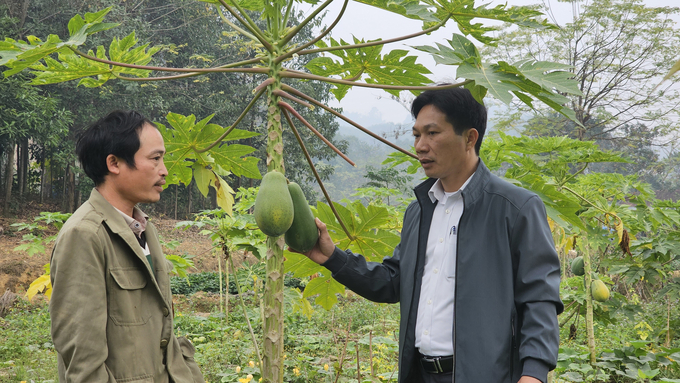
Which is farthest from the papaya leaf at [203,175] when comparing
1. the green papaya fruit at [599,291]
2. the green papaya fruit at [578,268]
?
the green papaya fruit at [578,268]

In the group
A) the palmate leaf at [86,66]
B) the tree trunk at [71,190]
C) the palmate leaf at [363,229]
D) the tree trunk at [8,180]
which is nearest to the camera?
the palmate leaf at [86,66]

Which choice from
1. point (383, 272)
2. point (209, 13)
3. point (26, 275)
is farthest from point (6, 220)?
point (383, 272)

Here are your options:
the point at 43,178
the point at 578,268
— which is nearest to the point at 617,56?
the point at 578,268

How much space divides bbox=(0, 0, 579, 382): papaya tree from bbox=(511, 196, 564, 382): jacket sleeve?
0.37 meters

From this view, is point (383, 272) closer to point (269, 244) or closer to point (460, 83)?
point (269, 244)

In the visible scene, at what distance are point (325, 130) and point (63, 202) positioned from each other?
34.1ft

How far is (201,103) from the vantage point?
18.7m

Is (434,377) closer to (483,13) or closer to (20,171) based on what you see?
(483,13)

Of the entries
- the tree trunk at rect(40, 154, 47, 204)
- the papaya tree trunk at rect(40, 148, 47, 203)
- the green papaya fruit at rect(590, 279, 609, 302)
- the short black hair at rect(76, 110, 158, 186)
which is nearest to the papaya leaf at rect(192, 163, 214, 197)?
the short black hair at rect(76, 110, 158, 186)

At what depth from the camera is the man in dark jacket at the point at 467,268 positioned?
52.5 inches

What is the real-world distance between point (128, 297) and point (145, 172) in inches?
15.9

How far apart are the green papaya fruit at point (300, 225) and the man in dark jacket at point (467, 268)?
165 mm

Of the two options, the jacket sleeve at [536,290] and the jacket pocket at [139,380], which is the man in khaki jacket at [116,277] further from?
the jacket sleeve at [536,290]

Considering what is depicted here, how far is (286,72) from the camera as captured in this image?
1459 mm
